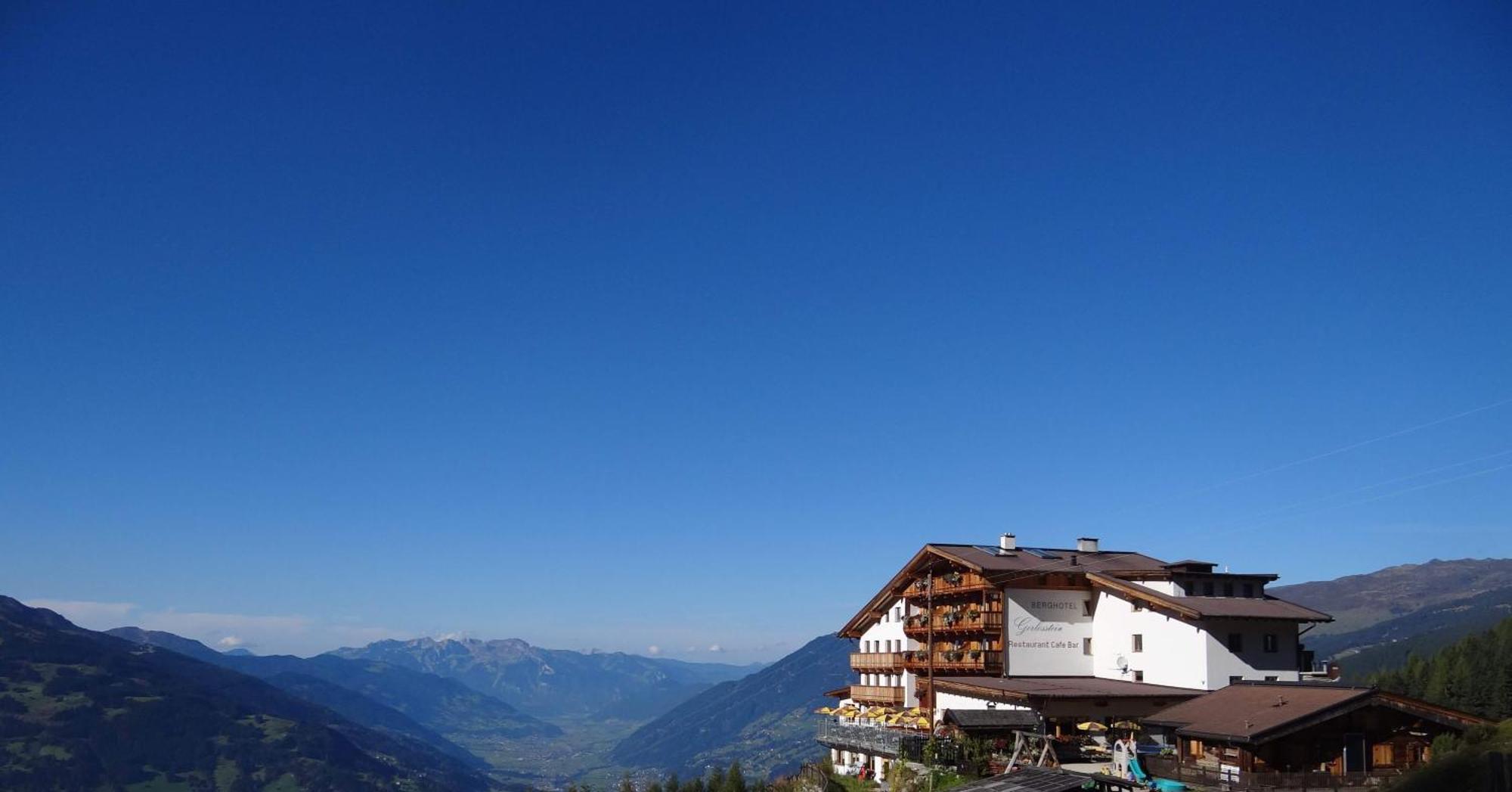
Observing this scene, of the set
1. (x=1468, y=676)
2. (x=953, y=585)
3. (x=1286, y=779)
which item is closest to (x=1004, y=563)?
(x=953, y=585)

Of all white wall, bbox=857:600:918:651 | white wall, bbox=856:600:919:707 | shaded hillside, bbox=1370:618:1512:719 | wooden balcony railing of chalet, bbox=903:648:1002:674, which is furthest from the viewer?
shaded hillside, bbox=1370:618:1512:719

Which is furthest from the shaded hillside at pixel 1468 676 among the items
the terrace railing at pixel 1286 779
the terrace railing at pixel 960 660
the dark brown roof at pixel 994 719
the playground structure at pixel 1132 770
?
the playground structure at pixel 1132 770

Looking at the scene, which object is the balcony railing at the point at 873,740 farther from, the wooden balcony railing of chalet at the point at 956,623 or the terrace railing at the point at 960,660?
the wooden balcony railing of chalet at the point at 956,623

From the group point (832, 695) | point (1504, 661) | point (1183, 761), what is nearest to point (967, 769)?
point (1183, 761)

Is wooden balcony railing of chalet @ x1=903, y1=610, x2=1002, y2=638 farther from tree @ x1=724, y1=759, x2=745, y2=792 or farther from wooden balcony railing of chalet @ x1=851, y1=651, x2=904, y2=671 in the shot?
tree @ x1=724, y1=759, x2=745, y2=792

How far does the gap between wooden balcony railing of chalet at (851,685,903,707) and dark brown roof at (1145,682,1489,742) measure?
68.8ft

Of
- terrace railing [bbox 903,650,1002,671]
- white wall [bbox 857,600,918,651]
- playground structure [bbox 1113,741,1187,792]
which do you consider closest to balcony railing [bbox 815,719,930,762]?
terrace railing [bbox 903,650,1002,671]

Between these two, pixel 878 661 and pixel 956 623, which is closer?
pixel 956 623

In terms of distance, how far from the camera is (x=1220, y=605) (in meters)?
54.7

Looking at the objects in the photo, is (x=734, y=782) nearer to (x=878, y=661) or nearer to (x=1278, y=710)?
(x=1278, y=710)

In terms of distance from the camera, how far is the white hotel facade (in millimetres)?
53250

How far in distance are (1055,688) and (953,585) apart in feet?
37.6

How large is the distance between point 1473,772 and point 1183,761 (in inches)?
894

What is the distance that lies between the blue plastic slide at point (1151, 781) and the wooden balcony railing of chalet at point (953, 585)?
18422 mm
